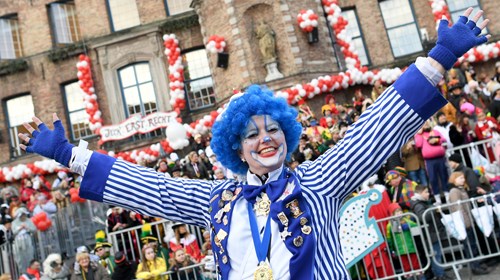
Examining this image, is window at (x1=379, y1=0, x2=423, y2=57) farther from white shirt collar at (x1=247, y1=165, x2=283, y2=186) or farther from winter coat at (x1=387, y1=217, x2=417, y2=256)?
white shirt collar at (x1=247, y1=165, x2=283, y2=186)

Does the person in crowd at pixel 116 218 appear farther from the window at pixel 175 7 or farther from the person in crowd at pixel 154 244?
the window at pixel 175 7

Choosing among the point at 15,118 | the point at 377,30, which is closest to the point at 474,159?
the point at 377,30

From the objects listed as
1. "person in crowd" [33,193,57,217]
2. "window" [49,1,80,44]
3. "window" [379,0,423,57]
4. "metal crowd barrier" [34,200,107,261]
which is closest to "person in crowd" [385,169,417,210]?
"metal crowd barrier" [34,200,107,261]

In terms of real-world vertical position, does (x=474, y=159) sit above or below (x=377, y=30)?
below

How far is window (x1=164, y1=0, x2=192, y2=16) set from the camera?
22328 mm

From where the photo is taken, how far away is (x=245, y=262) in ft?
9.36

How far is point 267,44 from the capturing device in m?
18.0

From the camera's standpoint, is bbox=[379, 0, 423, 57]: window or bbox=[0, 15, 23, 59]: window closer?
bbox=[379, 0, 423, 57]: window

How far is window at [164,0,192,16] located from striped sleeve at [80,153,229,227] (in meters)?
19.9

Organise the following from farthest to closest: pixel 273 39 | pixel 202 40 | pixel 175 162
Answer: pixel 202 40 → pixel 273 39 → pixel 175 162

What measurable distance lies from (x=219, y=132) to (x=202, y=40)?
61.5 ft

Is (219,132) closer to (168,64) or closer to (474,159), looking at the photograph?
(474,159)

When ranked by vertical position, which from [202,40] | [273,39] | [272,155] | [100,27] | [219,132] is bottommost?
[272,155]

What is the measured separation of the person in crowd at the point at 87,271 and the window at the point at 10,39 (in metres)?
17.4
